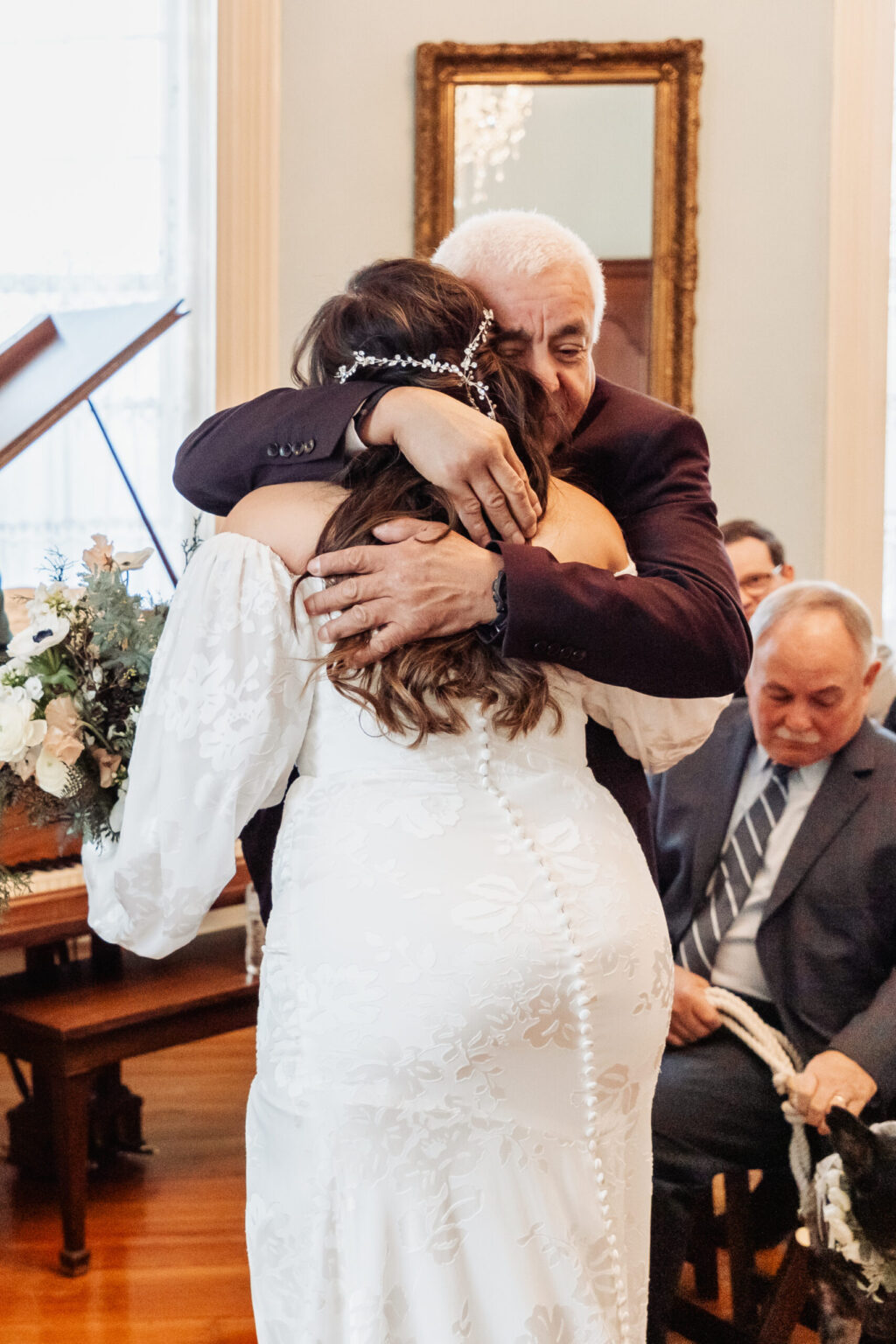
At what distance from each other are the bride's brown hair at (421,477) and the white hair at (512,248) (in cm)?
11

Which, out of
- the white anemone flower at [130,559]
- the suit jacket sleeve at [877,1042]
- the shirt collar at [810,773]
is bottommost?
the suit jacket sleeve at [877,1042]

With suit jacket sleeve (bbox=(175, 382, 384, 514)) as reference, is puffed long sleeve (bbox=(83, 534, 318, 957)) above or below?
below

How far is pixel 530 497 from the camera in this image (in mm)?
1428

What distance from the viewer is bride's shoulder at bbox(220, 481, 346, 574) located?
1.43 meters

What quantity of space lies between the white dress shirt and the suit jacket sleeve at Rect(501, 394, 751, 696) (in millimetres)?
1116

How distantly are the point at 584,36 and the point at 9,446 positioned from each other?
2967 mm

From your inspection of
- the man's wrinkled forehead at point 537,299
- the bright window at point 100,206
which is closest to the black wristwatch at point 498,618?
the man's wrinkled forehead at point 537,299

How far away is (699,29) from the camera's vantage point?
193 inches

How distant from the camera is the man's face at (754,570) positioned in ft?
13.6

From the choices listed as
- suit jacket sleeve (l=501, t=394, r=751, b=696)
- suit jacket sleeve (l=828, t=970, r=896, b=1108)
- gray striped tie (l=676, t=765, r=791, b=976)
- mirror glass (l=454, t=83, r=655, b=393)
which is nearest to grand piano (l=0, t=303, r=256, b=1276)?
gray striped tie (l=676, t=765, r=791, b=976)

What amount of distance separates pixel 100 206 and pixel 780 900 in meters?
3.79

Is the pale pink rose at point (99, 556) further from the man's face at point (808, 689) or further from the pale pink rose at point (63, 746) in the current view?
the man's face at point (808, 689)

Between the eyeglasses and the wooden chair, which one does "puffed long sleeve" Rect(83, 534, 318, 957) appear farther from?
the eyeglasses

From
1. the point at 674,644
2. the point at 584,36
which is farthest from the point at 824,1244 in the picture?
the point at 584,36
